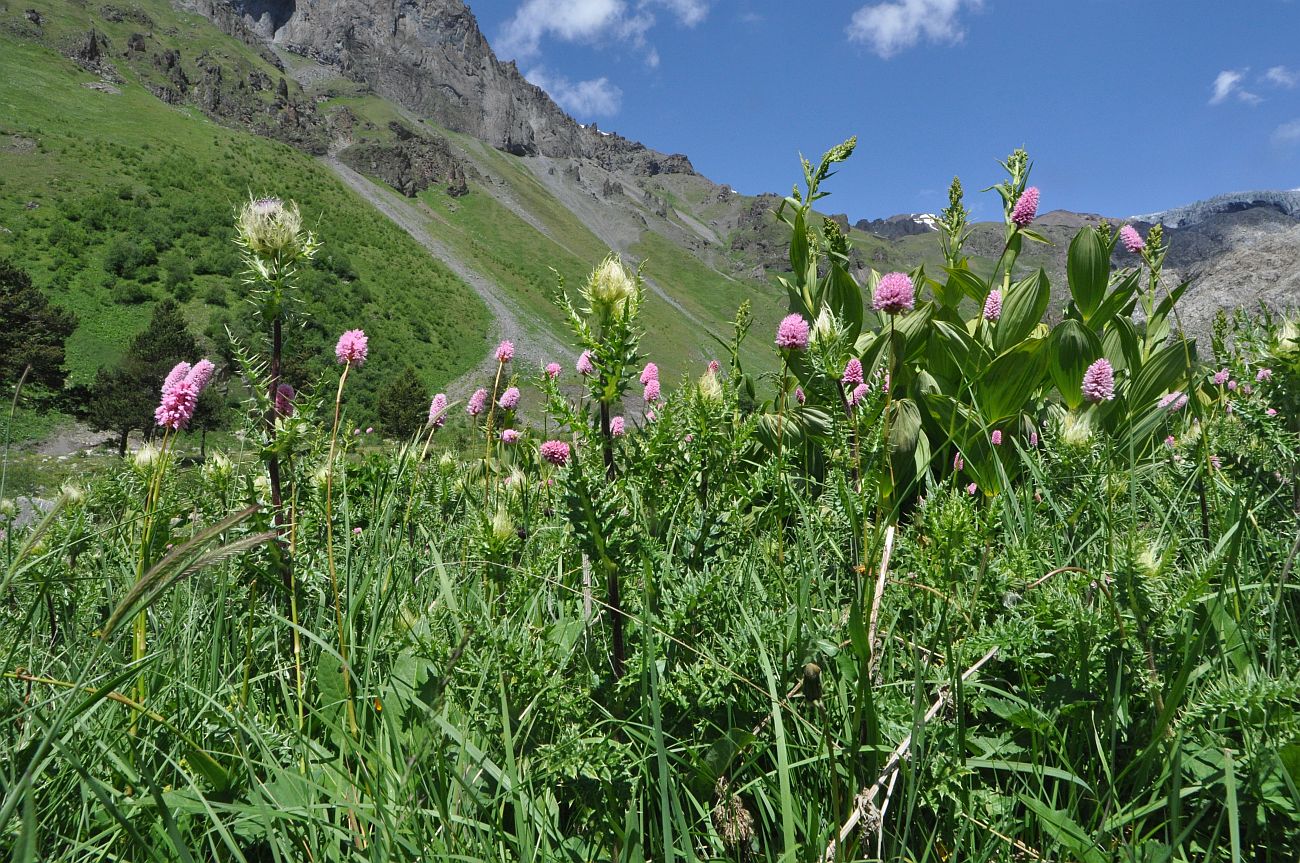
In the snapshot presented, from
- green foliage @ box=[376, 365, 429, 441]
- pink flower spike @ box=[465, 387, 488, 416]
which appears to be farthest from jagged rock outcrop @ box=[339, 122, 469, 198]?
pink flower spike @ box=[465, 387, 488, 416]

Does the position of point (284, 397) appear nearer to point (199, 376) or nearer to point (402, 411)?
point (199, 376)

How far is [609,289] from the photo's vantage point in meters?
1.31

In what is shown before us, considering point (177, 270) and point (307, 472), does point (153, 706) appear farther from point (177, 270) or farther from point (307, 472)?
point (177, 270)

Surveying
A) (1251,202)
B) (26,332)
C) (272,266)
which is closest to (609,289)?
(272,266)

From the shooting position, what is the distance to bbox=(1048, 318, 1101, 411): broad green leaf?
7.82 ft

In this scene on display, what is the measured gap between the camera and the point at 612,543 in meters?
1.09

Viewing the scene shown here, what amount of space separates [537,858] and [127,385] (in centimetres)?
2661

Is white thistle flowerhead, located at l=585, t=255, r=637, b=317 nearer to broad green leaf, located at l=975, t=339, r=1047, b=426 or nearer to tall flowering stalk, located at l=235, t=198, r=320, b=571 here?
tall flowering stalk, located at l=235, t=198, r=320, b=571

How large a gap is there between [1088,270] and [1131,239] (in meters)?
0.38

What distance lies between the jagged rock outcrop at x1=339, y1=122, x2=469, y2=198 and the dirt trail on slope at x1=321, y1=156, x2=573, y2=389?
7.03ft

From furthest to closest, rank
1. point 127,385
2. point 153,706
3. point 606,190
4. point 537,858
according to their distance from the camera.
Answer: point 606,190
point 127,385
point 153,706
point 537,858

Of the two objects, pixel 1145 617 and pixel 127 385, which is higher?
pixel 1145 617

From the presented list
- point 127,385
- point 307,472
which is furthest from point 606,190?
point 307,472

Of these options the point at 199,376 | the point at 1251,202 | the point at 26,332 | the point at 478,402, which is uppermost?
the point at 1251,202
